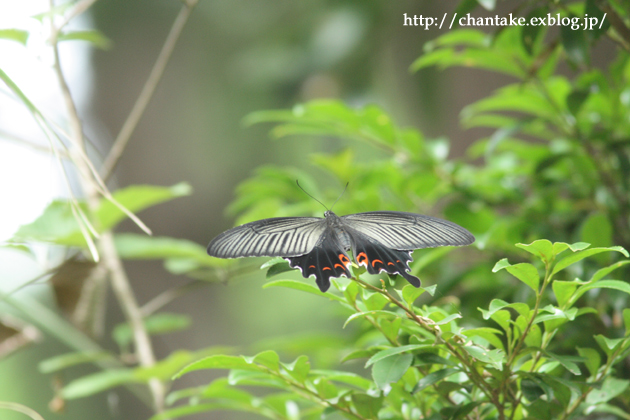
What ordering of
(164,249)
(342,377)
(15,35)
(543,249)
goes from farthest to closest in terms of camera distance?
1. (164,249)
2. (15,35)
3. (342,377)
4. (543,249)

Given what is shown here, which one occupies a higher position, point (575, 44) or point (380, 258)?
point (575, 44)

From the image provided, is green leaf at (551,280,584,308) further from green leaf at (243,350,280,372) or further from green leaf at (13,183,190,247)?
green leaf at (13,183,190,247)

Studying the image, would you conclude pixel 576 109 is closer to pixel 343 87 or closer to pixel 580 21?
pixel 580 21

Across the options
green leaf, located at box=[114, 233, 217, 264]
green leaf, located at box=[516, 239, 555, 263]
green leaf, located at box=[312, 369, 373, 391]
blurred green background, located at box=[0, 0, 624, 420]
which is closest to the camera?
green leaf, located at box=[516, 239, 555, 263]

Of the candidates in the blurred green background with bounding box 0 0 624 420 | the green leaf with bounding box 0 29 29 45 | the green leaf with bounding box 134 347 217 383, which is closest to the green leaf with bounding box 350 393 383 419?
the green leaf with bounding box 134 347 217 383

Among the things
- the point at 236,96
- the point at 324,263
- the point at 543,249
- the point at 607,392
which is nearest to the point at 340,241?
the point at 324,263

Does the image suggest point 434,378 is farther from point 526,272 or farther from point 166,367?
point 166,367
